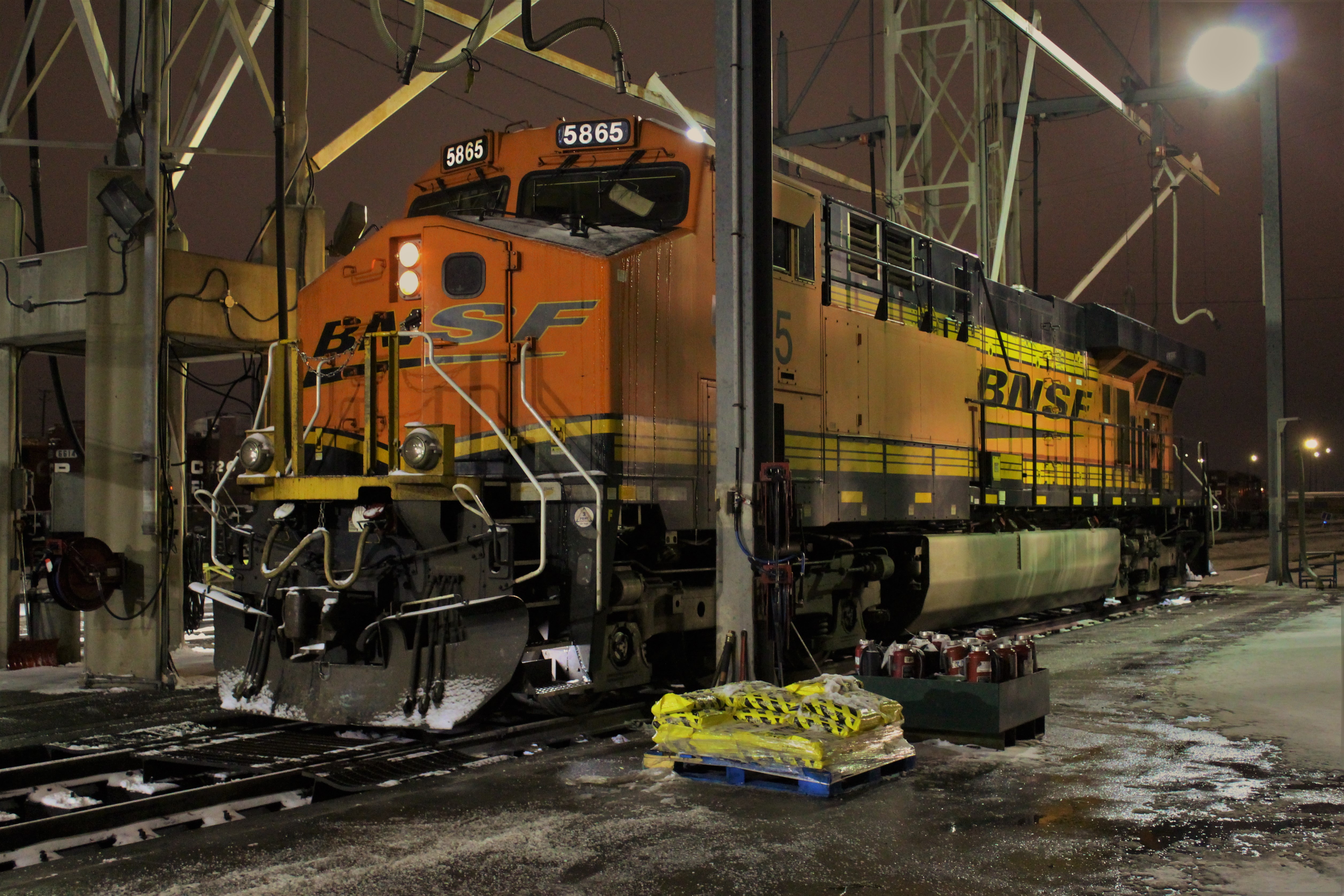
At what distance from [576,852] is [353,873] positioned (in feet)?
2.55

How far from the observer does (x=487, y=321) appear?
7.15 meters

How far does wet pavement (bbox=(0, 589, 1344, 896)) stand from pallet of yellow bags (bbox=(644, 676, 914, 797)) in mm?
100

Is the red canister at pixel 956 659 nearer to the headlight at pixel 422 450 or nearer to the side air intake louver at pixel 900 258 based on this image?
the headlight at pixel 422 450

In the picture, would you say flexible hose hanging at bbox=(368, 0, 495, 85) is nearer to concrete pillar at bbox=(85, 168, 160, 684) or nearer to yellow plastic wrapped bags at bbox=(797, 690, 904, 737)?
concrete pillar at bbox=(85, 168, 160, 684)

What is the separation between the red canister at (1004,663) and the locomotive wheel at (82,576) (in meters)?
6.50

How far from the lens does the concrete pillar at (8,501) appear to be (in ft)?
32.5

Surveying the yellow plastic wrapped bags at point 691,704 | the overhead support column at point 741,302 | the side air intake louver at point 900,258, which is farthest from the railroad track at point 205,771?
the side air intake louver at point 900,258

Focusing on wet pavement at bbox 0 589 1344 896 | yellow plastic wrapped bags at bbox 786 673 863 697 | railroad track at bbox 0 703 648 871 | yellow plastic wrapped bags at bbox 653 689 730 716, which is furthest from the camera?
yellow plastic wrapped bags at bbox 786 673 863 697

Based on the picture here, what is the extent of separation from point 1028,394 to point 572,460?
7.40 meters

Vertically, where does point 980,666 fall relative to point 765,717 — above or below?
above

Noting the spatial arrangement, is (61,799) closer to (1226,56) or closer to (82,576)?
(82,576)

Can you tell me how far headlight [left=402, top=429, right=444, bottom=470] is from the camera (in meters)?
6.42

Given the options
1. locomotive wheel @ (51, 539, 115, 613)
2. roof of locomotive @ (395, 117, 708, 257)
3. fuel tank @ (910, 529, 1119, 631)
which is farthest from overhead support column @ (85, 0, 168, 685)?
fuel tank @ (910, 529, 1119, 631)

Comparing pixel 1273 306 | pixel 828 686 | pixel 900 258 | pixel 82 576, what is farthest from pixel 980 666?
pixel 1273 306
